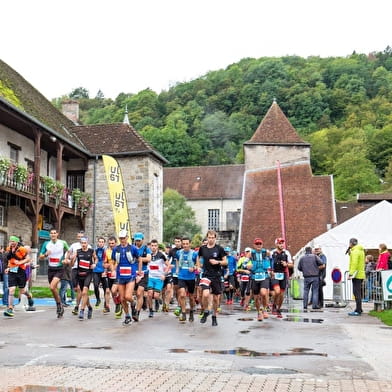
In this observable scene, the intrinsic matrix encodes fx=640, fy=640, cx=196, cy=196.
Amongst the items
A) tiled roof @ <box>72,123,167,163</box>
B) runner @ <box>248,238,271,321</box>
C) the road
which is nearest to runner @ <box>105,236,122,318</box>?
the road

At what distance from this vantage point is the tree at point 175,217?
205 ft

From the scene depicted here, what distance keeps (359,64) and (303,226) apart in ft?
236

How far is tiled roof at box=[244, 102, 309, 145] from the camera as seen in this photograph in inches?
2211

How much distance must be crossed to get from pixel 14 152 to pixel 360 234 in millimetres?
15628

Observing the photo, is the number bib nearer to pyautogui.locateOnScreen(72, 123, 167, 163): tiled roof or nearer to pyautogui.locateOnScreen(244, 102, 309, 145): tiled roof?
pyautogui.locateOnScreen(72, 123, 167, 163): tiled roof

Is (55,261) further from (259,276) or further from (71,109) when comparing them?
(71,109)

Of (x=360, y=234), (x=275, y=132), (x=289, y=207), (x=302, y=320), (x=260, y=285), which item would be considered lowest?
(x=302, y=320)

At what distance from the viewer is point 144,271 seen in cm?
1438

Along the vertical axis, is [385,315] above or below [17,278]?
below

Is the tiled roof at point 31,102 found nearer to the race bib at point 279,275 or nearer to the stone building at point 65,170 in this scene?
the stone building at point 65,170

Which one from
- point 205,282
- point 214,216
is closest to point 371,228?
point 205,282

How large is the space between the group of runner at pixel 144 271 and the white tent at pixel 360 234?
797 centimetres

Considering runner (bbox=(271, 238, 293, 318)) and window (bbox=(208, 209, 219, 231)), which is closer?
runner (bbox=(271, 238, 293, 318))

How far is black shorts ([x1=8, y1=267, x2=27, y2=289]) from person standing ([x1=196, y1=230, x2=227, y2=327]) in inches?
165
